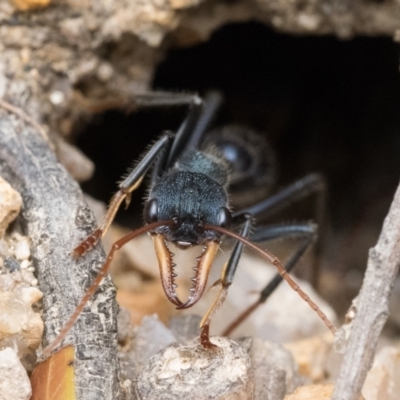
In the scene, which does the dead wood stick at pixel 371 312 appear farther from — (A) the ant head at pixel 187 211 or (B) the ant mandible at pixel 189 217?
(A) the ant head at pixel 187 211

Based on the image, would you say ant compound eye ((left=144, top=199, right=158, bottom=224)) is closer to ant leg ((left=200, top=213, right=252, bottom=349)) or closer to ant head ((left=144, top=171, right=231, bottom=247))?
ant head ((left=144, top=171, right=231, bottom=247))

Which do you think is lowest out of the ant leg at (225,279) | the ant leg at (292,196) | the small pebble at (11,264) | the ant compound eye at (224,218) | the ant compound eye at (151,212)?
the small pebble at (11,264)

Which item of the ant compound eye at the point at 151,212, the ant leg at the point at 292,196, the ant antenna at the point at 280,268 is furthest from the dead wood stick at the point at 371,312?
the ant leg at the point at 292,196

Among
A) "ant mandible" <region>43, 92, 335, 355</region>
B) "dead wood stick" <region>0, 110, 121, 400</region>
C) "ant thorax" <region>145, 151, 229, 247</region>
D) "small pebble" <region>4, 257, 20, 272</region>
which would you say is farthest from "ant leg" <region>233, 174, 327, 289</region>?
"small pebble" <region>4, 257, 20, 272</region>

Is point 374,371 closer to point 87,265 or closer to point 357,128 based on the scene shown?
point 87,265

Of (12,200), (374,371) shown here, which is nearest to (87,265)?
(12,200)

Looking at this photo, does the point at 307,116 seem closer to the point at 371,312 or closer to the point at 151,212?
the point at 151,212
